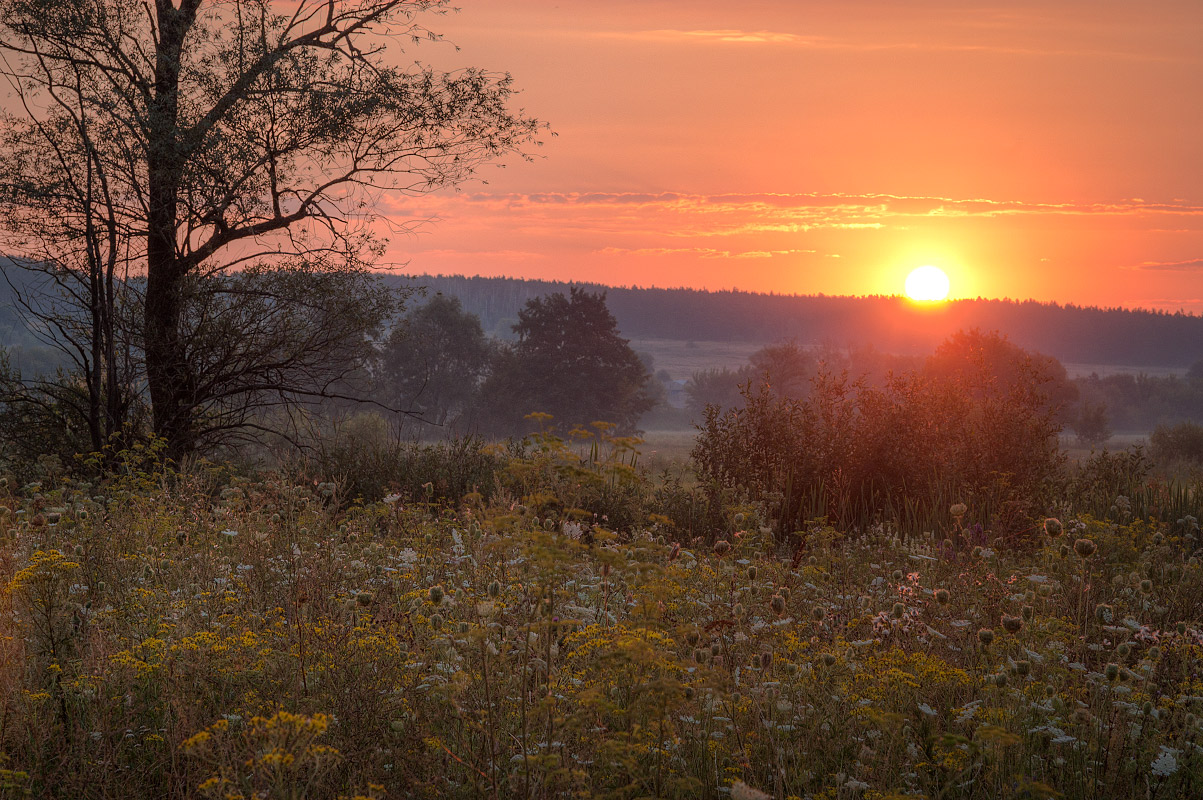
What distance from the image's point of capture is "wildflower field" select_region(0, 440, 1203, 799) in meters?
2.93

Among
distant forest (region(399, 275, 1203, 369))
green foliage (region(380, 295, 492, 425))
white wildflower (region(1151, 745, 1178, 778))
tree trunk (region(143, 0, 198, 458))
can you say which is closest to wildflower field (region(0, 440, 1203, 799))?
white wildflower (region(1151, 745, 1178, 778))

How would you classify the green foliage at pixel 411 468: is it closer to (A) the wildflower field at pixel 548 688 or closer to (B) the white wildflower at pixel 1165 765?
(A) the wildflower field at pixel 548 688

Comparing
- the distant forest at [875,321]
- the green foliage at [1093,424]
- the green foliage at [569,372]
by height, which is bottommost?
the green foliage at [1093,424]

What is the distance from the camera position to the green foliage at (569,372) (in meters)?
49.0

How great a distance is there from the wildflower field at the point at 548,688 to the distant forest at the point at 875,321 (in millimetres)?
120761

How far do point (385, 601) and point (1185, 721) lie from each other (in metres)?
3.96

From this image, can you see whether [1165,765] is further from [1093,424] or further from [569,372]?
[1093,424]

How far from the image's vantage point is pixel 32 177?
11.9 m

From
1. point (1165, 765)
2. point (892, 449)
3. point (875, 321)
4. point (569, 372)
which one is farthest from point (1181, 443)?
point (875, 321)

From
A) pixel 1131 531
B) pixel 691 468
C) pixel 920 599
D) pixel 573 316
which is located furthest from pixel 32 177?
pixel 573 316

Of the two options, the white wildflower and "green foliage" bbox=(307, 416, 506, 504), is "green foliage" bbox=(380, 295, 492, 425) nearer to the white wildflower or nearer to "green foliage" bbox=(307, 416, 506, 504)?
"green foliage" bbox=(307, 416, 506, 504)

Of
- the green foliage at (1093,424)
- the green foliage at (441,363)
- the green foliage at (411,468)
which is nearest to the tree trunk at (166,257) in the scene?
the green foliage at (411,468)

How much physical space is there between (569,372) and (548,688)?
46.5m

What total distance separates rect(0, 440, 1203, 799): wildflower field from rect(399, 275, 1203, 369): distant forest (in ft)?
396
